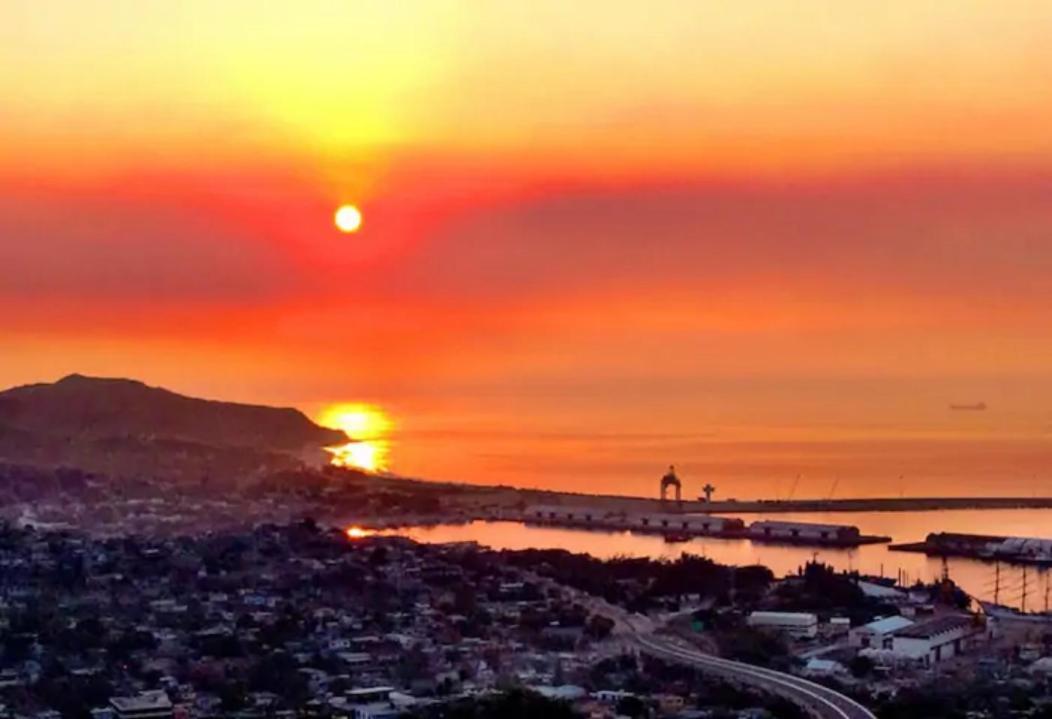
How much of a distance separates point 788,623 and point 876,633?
114cm

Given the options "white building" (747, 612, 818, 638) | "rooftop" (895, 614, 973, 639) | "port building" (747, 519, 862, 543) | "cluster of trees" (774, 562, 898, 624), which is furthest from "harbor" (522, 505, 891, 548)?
"white building" (747, 612, 818, 638)

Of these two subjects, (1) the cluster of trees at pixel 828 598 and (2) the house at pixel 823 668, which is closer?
(2) the house at pixel 823 668

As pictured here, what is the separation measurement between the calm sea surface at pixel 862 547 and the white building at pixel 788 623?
4683mm

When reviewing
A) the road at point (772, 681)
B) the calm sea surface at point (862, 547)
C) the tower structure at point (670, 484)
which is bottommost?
the road at point (772, 681)

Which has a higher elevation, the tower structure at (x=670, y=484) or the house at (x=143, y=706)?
the tower structure at (x=670, y=484)

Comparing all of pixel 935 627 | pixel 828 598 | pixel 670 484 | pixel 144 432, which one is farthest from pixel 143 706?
pixel 144 432

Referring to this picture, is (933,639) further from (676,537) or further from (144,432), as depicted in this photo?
(144,432)

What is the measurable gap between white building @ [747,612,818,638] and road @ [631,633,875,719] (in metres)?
1.20

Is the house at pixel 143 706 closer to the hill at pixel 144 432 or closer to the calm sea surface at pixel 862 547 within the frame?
the calm sea surface at pixel 862 547

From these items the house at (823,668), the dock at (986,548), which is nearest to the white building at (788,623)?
the house at (823,668)

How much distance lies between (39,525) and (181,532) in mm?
2239

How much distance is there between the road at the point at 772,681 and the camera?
13.3 meters

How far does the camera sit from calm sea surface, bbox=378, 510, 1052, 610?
955 inches

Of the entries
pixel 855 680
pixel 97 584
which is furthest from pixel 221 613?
pixel 855 680
